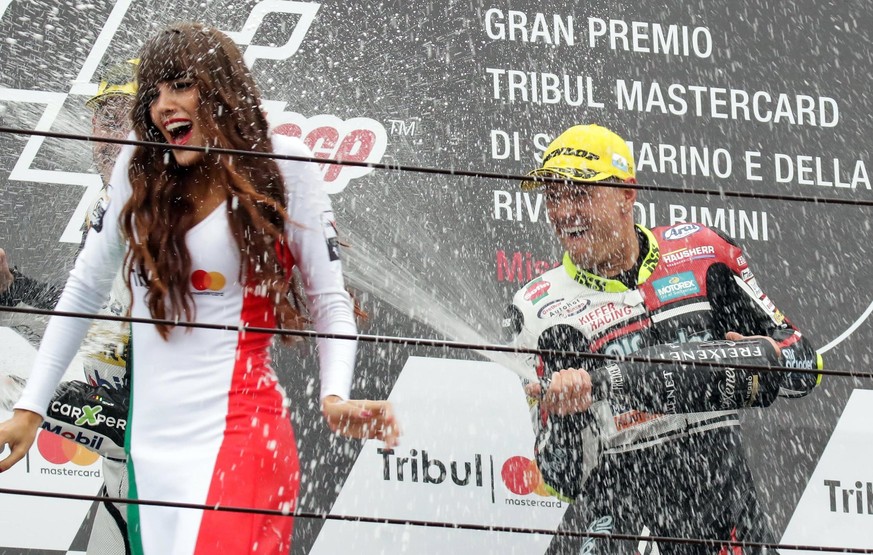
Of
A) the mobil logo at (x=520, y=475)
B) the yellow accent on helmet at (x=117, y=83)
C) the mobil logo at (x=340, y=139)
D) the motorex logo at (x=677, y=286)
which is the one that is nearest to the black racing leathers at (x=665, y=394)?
the motorex logo at (x=677, y=286)

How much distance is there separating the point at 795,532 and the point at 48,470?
164 centimetres

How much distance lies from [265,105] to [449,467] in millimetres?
883

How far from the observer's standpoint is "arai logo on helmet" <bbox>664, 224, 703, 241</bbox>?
116 inches

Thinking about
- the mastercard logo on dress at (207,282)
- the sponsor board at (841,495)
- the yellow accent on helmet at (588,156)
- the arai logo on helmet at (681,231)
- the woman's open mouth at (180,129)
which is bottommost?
the sponsor board at (841,495)

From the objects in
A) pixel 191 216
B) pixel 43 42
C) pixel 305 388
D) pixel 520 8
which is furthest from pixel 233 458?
pixel 520 8

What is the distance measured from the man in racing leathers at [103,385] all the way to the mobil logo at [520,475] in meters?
0.81

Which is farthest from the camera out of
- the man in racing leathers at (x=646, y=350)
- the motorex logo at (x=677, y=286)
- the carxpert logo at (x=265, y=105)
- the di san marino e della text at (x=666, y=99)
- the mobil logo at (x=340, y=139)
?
the di san marino e della text at (x=666, y=99)

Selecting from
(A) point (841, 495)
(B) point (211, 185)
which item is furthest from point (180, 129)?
(A) point (841, 495)

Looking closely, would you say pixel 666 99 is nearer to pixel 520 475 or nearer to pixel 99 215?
pixel 520 475

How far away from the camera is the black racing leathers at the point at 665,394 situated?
2699 millimetres

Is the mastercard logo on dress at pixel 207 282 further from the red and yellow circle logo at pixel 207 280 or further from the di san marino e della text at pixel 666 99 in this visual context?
the di san marino e della text at pixel 666 99

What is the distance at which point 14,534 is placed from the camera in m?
2.87

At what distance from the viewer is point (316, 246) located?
1935mm

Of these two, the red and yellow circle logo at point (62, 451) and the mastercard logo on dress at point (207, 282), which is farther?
the red and yellow circle logo at point (62, 451)
